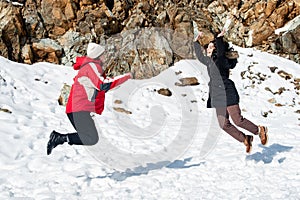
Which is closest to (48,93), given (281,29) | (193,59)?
(193,59)

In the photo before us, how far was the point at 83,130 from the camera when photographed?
5.34 metres

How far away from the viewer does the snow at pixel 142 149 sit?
4.96 metres

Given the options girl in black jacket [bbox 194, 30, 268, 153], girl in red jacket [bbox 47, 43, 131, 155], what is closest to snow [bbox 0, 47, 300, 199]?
girl in black jacket [bbox 194, 30, 268, 153]

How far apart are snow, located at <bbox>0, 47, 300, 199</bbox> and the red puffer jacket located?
121cm

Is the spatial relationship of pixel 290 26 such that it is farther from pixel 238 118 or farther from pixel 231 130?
pixel 231 130

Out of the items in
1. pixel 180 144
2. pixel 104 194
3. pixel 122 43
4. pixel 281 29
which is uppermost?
pixel 281 29

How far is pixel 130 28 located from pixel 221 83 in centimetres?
1203

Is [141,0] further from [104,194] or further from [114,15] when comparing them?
[104,194]

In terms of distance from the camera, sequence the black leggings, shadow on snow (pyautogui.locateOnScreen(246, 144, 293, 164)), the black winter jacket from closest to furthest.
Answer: the black leggings < the black winter jacket < shadow on snow (pyautogui.locateOnScreen(246, 144, 293, 164))

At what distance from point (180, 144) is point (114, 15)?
35.2ft

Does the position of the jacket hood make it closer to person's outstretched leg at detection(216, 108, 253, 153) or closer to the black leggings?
the black leggings

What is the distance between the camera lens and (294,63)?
690 inches

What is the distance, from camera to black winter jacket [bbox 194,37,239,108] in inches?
231

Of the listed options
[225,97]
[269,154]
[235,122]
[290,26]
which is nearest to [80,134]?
[225,97]
